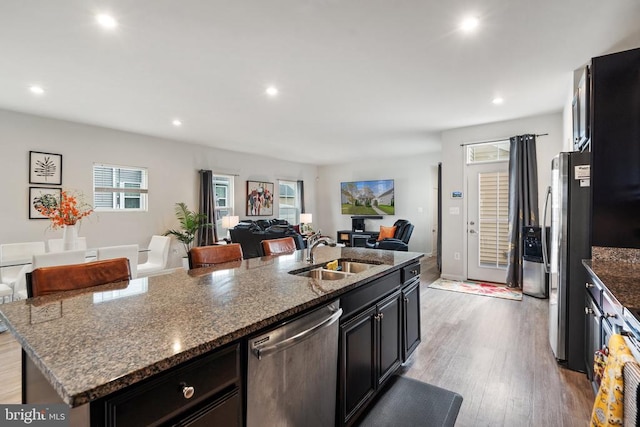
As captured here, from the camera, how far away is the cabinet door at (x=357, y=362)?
1.68 m

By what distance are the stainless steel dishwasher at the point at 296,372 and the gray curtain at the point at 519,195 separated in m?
4.37

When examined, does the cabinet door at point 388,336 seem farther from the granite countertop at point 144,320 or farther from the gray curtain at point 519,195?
the gray curtain at point 519,195

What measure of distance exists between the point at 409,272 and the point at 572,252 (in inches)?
50.4

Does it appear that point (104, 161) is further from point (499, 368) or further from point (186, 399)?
point (499, 368)

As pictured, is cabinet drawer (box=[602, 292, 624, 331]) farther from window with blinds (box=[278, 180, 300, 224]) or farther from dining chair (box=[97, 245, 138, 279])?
window with blinds (box=[278, 180, 300, 224])

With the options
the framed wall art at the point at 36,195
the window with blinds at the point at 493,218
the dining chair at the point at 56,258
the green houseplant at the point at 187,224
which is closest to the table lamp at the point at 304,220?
the green houseplant at the point at 187,224

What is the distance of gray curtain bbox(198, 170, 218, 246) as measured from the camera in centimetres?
662

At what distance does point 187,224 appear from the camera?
6.13m

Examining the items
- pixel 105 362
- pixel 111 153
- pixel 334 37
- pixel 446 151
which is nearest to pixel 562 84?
pixel 446 151

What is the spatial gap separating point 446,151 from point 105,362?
5768 millimetres

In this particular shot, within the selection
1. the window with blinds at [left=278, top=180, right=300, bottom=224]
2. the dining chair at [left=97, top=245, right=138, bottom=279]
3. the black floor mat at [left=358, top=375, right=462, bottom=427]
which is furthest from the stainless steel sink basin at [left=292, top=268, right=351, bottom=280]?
the window with blinds at [left=278, top=180, right=300, bottom=224]

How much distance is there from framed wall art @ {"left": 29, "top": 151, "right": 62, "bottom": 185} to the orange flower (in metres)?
0.21

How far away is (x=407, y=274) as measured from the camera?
246 cm

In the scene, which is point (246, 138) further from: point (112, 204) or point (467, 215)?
point (467, 215)
